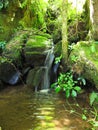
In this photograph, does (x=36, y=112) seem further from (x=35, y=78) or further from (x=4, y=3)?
(x=4, y=3)

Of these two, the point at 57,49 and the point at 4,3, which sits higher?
the point at 4,3

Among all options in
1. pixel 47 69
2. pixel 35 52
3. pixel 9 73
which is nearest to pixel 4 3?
pixel 35 52

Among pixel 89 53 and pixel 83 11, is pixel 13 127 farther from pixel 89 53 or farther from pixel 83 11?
pixel 83 11

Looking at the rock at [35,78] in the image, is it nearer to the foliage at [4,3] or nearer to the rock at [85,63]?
the rock at [85,63]

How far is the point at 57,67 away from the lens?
876 cm

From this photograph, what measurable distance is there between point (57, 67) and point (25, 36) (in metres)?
1.92

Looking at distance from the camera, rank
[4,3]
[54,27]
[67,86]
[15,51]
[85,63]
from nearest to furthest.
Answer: [67,86] → [85,63] → [15,51] → [4,3] → [54,27]

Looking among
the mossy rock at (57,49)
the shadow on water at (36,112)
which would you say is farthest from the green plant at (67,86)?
the mossy rock at (57,49)

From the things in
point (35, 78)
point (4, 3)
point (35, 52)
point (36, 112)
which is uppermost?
point (4, 3)

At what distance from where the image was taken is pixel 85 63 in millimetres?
6797

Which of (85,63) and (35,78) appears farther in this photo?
(35,78)

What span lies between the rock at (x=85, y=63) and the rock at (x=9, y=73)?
7.67ft

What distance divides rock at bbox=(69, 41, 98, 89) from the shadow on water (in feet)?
2.78

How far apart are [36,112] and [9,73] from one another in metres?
3.19
